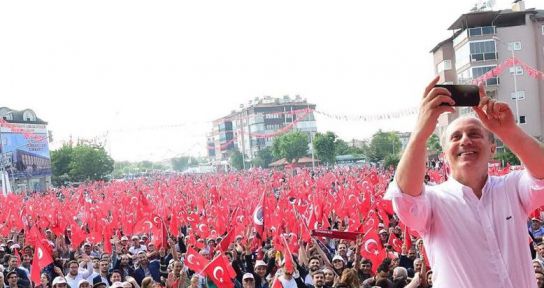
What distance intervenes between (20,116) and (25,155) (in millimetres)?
12363

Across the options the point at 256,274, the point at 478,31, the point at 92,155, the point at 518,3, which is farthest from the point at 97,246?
the point at 92,155

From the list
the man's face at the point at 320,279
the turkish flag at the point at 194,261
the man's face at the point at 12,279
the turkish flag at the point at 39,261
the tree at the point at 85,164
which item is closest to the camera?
the man's face at the point at 320,279

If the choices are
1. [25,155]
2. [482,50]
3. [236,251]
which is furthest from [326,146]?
[236,251]

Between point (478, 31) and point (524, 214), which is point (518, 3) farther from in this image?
point (524, 214)

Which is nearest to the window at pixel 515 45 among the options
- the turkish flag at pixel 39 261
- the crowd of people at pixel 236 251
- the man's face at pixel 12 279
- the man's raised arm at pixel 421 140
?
the crowd of people at pixel 236 251

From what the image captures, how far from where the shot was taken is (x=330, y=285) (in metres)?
8.04

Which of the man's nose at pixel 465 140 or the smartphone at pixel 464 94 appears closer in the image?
the smartphone at pixel 464 94

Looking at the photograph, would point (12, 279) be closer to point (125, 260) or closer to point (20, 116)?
point (125, 260)

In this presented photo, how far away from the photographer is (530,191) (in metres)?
2.43

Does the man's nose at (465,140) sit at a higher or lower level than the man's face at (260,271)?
higher

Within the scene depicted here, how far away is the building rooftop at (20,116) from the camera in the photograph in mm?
78375

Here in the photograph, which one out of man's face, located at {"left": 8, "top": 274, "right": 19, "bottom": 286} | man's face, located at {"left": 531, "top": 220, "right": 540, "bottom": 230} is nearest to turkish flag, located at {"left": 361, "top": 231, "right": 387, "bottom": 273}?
man's face, located at {"left": 531, "top": 220, "right": 540, "bottom": 230}

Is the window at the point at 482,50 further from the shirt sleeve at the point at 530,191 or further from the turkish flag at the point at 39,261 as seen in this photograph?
the shirt sleeve at the point at 530,191

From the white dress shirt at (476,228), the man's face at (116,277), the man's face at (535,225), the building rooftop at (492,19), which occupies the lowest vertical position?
the man's face at (535,225)
